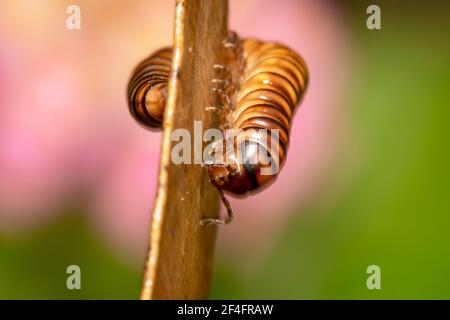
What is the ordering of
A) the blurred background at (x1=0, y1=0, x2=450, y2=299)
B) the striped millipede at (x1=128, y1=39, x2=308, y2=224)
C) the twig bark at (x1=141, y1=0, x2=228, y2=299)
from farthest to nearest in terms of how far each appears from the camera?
the blurred background at (x1=0, y1=0, x2=450, y2=299)
the striped millipede at (x1=128, y1=39, x2=308, y2=224)
the twig bark at (x1=141, y1=0, x2=228, y2=299)

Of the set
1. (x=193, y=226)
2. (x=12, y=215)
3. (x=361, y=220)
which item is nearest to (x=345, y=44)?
(x=361, y=220)

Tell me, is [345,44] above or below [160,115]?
above

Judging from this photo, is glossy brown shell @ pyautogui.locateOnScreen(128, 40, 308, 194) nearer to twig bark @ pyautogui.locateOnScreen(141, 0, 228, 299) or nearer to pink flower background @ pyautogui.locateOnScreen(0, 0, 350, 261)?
twig bark @ pyautogui.locateOnScreen(141, 0, 228, 299)

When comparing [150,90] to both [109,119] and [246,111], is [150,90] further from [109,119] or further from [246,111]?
[109,119]

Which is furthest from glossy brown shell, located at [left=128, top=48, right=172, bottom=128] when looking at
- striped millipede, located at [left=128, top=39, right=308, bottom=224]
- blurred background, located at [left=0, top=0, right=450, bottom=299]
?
blurred background, located at [left=0, top=0, right=450, bottom=299]

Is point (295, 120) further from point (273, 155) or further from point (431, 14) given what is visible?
point (273, 155)

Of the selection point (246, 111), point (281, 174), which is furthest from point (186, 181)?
point (281, 174)
